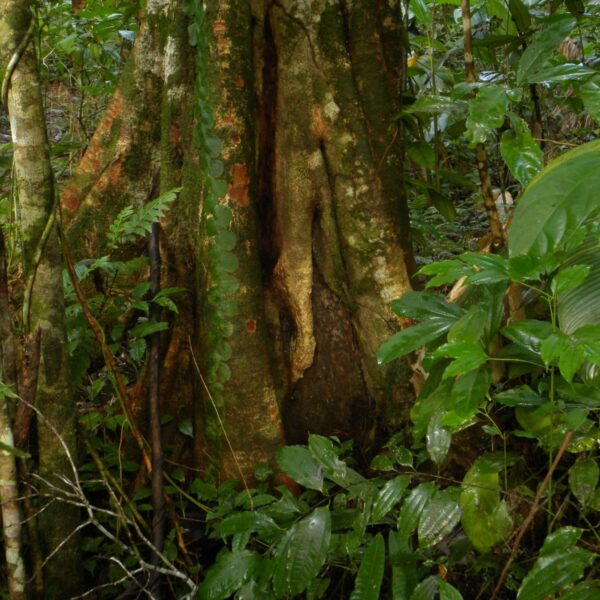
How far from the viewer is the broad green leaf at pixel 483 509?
1475 millimetres

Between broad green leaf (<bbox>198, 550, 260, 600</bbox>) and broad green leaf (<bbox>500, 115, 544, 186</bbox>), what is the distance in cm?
122

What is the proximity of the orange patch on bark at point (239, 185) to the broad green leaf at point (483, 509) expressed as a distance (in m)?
1.18

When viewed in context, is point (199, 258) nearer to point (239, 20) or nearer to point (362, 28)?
point (239, 20)

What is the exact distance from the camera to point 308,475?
6.07ft

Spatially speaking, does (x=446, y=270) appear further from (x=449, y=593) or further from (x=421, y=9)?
(x=421, y=9)

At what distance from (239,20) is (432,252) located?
238cm

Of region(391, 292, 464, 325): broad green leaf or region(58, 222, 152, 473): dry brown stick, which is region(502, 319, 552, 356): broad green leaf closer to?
region(391, 292, 464, 325): broad green leaf

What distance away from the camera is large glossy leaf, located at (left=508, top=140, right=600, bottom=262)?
1.15m

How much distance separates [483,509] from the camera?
150 cm

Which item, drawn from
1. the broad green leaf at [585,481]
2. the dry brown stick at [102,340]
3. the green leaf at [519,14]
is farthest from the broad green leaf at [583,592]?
the green leaf at [519,14]

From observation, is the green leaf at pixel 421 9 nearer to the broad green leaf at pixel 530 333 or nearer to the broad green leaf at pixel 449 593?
the broad green leaf at pixel 530 333

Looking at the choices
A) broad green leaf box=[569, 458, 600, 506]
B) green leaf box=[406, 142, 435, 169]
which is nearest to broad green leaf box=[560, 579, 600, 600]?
broad green leaf box=[569, 458, 600, 506]

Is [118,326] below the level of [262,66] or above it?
below

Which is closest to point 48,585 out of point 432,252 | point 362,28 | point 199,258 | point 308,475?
point 308,475
